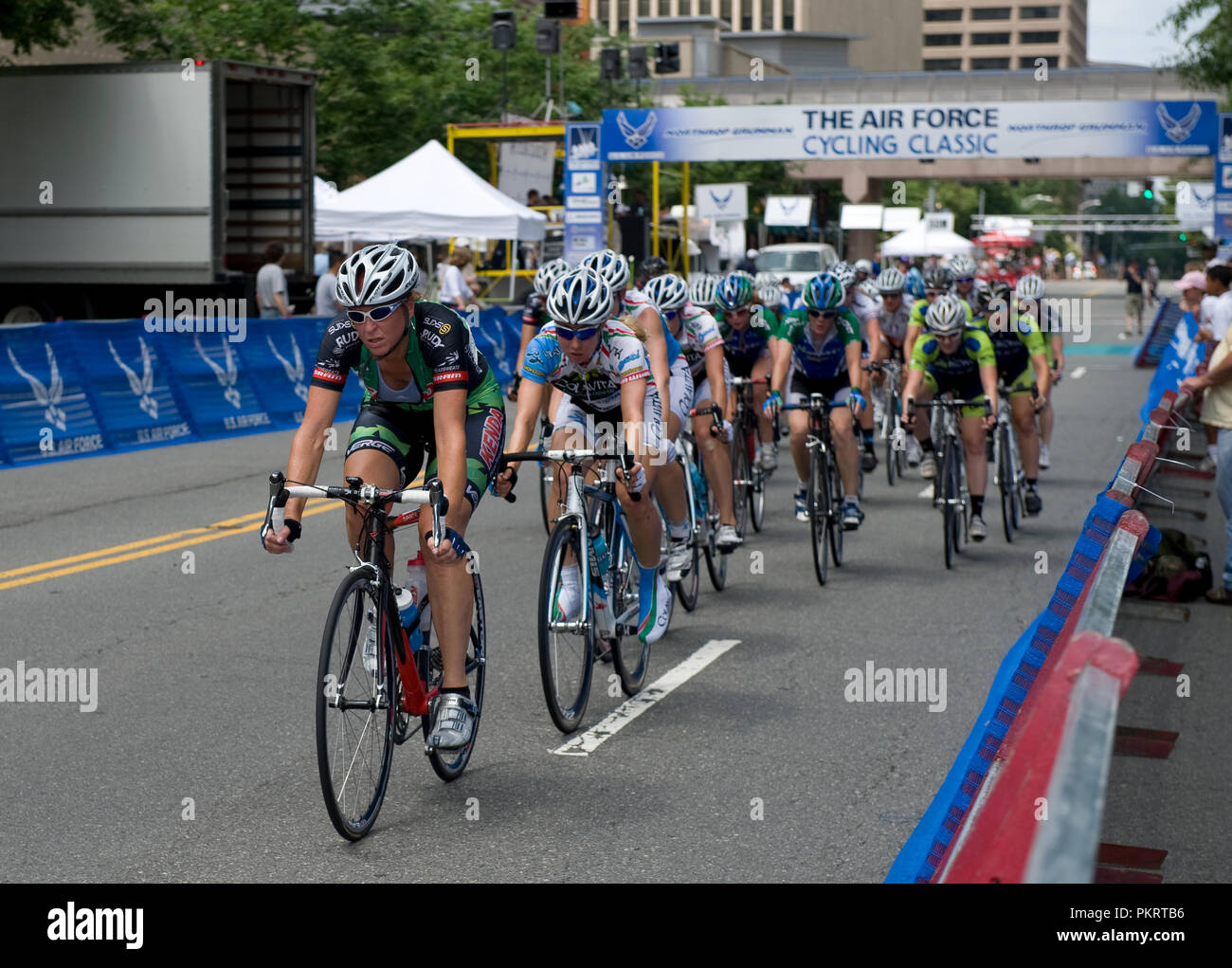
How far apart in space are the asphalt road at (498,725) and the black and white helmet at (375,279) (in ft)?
5.79

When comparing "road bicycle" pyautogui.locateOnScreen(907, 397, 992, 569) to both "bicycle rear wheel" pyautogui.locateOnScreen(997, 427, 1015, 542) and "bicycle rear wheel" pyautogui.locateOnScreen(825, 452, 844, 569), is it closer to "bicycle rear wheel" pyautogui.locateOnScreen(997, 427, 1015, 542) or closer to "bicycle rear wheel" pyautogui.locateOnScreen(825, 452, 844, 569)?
"bicycle rear wheel" pyautogui.locateOnScreen(997, 427, 1015, 542)

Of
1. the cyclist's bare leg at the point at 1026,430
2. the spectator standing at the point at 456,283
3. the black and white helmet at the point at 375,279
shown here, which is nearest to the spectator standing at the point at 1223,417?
the cyclist's bare leg at the point at 1026,430

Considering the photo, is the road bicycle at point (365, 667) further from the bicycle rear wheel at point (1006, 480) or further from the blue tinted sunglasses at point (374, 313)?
the bicycle rear wheel at point (1006, 480)

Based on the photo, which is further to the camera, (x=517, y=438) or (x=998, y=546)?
(x=998, y=546)

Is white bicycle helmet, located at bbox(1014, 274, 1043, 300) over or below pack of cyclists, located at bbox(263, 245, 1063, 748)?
over

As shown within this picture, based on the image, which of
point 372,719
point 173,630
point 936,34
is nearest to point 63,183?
point 173,630

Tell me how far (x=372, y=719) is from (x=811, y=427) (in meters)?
6.01

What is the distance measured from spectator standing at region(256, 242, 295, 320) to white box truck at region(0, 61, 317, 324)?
50 centimetres

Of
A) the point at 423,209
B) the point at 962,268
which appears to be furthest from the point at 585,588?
the point at 423,209

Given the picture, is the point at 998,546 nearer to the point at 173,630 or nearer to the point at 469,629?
the point at 173,630

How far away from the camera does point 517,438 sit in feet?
23.4

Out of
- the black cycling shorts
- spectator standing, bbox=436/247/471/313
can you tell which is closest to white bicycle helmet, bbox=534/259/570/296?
the black cycling shorts

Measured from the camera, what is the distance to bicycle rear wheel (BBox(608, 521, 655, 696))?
7.28 meters

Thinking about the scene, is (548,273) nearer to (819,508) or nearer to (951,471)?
(819,508)
